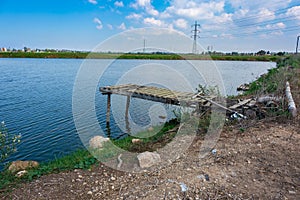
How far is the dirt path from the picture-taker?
3.34m

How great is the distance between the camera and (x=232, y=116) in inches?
260

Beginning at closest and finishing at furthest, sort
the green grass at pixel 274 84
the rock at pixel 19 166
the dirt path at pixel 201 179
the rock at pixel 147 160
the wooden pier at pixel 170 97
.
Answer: the dirt path at pixel 201 179 < the rock at pixel 147 160 < the rock at pixel 19 166 < the wooden pier at pixel 170 97 < the green grass at pixel 274 84

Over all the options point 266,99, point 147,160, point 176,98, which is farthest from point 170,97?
point 147,160

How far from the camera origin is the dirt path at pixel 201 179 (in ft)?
11.0

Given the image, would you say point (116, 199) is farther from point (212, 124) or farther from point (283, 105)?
point (283, 105)

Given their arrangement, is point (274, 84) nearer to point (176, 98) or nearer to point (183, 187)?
point (176, 98)

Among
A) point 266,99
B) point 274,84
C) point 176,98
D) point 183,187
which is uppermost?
point 274,84

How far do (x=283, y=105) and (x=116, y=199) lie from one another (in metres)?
5.39

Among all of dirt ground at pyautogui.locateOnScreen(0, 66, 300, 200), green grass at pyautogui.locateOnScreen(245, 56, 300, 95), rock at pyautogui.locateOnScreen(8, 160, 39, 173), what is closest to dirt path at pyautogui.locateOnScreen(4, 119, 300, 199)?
dirt ground at pyautogui.locateOnScreen(0, 66, 300, 200)

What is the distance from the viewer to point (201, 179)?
3.66 m

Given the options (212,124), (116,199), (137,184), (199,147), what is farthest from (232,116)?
(116,199)

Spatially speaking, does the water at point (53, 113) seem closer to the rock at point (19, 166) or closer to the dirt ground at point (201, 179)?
the rock at point (19, 166)

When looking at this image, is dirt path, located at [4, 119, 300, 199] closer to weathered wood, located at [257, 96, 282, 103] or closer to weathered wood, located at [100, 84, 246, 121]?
weathered wood, located at [257, 96, 282, 103]

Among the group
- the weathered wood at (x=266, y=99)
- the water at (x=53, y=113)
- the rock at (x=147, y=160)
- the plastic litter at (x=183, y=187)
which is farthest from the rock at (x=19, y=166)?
the weathered wood at (x=266, y=99)
